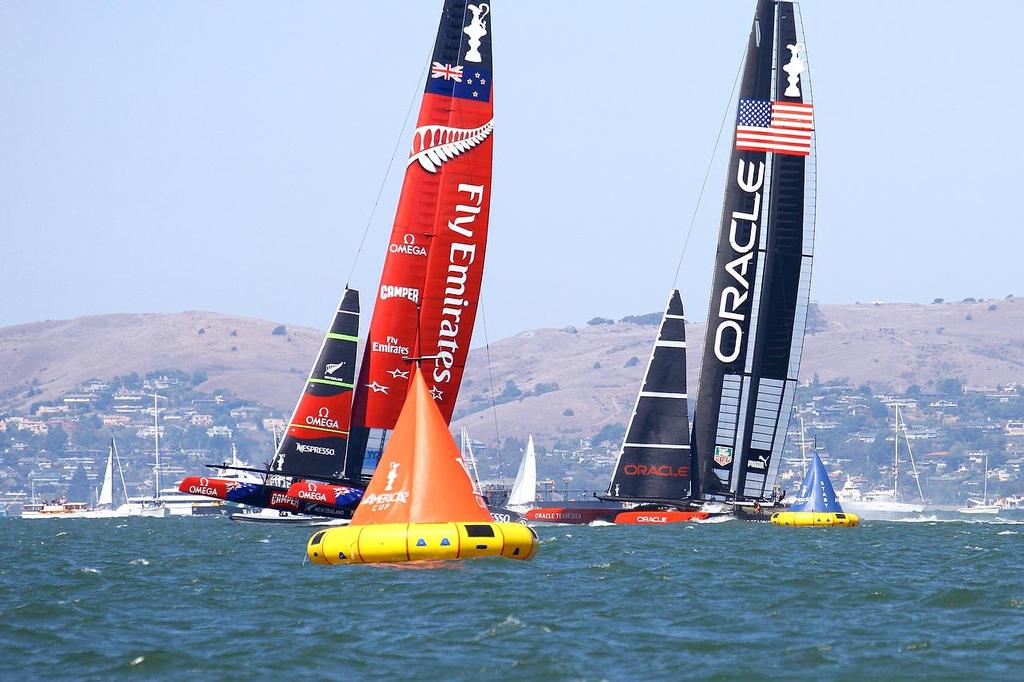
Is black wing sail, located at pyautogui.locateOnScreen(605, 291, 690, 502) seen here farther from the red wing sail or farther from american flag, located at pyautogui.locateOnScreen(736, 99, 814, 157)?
the red wing sail

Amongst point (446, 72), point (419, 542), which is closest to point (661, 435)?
point (446, 72)

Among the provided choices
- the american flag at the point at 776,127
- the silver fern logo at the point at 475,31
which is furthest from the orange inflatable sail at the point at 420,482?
the american flag at the point at 776,127

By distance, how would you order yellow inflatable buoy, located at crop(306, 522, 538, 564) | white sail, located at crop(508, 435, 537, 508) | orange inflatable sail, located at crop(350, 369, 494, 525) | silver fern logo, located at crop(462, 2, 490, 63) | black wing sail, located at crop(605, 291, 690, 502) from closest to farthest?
yellow inflatable buoy, located at crop(306, 522, 538, 564), orange inflatable sail, located at crop(350, 369, 494, 525), silver fern logo, located at crop(462, 2, 490, 63), black wing sail, located at crop(605, 291, 690, 502), white sail, located at crop(508, 435, 537, 508)

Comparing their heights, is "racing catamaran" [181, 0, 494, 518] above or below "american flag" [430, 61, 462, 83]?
below

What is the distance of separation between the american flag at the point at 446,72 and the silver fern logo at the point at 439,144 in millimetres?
1348

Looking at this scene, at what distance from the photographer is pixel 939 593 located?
2448 cm

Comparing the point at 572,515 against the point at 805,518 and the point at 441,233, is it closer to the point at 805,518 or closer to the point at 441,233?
the point at 805,518

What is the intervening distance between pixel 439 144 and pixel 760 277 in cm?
1342

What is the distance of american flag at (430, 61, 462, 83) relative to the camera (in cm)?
4341

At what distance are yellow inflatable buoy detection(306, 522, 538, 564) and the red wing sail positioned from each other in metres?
14.7

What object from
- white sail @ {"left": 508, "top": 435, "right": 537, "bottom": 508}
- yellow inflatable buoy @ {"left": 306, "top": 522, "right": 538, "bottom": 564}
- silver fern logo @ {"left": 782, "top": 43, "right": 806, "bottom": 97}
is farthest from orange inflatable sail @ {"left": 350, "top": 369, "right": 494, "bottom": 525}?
white sail @ {"left": 508, "top": 435, "right": 537, "bottom": 508}

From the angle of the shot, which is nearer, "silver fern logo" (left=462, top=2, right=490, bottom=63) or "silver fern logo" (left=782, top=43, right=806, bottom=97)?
"silver fern logo" (left=462, top=2, right=490, bottom=63)

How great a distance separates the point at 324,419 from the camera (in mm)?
47344

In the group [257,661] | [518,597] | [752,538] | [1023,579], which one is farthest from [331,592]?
[752,538]
